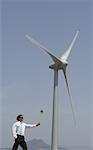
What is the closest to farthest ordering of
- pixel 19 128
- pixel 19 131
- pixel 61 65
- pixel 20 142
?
pixel 19 128
pixel 19 131
pixel 20 142
pixel 61 65

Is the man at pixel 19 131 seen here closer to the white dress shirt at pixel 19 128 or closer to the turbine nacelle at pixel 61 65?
the white dress shirt at pixel 19 128

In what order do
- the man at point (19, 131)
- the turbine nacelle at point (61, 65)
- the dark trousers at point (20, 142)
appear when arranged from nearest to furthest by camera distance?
1. the man at point (19, 131)
2. the dark trousers at point (20, 142)
3. the turbine nacelle at point (61, 65)

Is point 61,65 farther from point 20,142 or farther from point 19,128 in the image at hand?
point 19,128

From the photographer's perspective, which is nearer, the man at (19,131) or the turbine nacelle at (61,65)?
the man at (19,131)

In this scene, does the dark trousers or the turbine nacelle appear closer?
the dark trousers

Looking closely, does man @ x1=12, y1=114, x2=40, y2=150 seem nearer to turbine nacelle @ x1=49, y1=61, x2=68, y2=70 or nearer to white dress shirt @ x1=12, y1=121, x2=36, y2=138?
white dress shirt @ x1=12, y1=121, x2=36, y2=138

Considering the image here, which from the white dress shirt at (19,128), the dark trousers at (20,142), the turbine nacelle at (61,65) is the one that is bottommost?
the dark trousers at (20,142)

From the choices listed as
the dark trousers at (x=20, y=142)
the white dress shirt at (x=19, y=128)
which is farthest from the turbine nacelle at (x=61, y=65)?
the white dress shirt at (x=19, y=128)

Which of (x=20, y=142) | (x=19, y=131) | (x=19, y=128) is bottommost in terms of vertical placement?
(x=20, y=142)

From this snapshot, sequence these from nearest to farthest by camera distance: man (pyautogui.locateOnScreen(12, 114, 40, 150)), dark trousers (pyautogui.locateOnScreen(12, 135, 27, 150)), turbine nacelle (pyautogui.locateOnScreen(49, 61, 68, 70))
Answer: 1. man (pyautogui.locateOnScreen(12, 114, 40, 150))
2. dark trousers (pyautogui.locateOnScreen(12, 135, 27, 150))
3. turbine nacelle (pyautogui.locateOnScreen(49, 61, 68, 70))

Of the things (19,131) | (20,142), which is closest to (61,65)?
(20,142)

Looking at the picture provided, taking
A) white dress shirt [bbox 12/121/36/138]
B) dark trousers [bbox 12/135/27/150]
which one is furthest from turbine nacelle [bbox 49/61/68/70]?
white dress shirt [bbox 12/121/36/138]

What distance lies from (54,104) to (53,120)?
4.25 feet

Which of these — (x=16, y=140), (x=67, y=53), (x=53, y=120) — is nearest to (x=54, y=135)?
(x=53, y=120)
